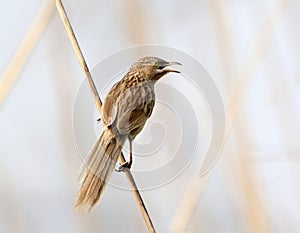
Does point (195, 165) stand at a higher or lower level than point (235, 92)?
lower

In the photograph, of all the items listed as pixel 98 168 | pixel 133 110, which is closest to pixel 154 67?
pixel 133 110

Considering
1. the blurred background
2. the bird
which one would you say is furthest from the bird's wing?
the blurred background

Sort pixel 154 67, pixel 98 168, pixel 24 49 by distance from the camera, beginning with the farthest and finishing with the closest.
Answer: pixel 24 49 → pixel 154 67 → pixel 98 168

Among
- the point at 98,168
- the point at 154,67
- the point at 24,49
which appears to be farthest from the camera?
the point at 24,49

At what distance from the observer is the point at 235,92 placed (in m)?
1.23

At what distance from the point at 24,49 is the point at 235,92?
1.37 feet

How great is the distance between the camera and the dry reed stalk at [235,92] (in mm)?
1153

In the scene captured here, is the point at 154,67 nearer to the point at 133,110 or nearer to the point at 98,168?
the point at 133,110

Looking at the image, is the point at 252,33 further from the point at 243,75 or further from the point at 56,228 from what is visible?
the point at 56,228

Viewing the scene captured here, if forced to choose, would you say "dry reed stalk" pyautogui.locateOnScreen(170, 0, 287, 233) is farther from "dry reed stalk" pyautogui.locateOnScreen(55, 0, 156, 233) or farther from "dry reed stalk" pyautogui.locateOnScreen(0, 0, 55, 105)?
"dry reed stalk" pyautogui.locateOnScreen(0, 0, 55, 105)

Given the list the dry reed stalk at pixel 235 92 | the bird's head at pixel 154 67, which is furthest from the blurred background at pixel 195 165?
the bird's head at pixel 154 67

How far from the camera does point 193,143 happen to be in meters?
1.12

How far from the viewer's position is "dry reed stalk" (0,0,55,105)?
3.74ft

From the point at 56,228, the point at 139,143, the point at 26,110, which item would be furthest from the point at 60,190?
the point at 139,143
